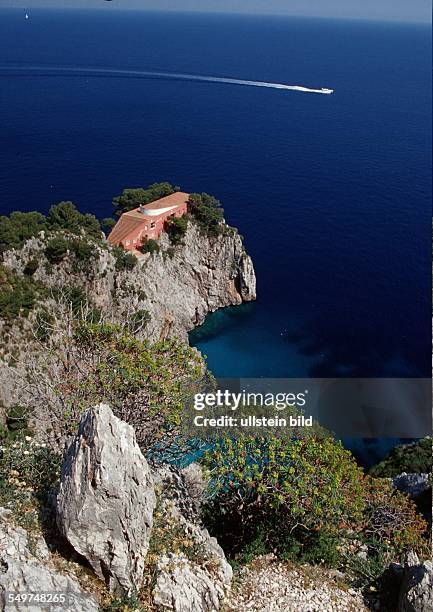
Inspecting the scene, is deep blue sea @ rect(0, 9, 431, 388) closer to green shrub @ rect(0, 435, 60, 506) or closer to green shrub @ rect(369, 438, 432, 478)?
green shrub @ rect(369, 438, 432, 478)

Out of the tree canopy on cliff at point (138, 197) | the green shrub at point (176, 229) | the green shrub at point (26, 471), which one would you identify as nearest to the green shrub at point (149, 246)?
the green shrub at point (176, 229)

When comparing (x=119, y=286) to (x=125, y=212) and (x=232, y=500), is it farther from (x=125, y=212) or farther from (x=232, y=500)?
(x=232, y=500)

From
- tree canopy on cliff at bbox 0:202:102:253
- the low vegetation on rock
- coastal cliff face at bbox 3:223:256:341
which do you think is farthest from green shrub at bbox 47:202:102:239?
the low vegetation on rock

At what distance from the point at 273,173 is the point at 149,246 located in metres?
41.2

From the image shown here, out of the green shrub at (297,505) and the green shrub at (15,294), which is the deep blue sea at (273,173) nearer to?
the green shrub at (15,294)

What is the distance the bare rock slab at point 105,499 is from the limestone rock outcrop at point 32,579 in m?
0.65

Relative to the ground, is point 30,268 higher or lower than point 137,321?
higher

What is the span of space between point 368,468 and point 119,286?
20.9 m

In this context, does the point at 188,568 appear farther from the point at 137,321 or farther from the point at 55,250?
the point at 55,250

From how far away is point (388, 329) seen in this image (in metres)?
45.9

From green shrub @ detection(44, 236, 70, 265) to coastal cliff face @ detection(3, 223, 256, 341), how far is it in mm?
329

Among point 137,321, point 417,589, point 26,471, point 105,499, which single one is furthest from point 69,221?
point 417,589

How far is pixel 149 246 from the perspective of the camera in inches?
1646

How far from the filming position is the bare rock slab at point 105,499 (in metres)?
10.6
